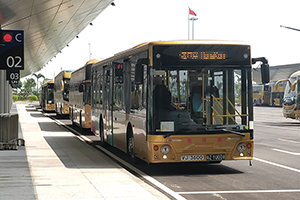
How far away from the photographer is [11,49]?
44.2 ft

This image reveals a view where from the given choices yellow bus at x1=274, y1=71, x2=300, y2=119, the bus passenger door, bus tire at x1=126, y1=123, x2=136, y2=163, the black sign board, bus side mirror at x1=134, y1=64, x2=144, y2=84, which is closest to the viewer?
bus side mirror at x1=134, y1=64, x2=144, y2=84

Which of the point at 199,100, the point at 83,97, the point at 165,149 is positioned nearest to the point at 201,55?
Answer: the point at 199,100

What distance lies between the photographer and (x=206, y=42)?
12.5 meters

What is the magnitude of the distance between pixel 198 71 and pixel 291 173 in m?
2.95

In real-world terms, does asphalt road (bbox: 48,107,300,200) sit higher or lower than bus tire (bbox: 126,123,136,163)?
lower

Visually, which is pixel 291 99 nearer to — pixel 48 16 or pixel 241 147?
pixel 48 16

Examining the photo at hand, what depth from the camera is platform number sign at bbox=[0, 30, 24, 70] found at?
43.9 ft

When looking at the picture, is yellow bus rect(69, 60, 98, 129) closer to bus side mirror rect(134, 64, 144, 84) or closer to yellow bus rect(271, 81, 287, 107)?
bus side mirror rect(134, 64, 144, 84)

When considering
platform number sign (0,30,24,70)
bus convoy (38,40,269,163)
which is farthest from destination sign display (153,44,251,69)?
platform number sign (0,30,24,70)

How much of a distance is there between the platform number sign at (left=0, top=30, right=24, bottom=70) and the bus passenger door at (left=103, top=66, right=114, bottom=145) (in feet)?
13.0

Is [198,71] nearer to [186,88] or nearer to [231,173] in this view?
[186,88]

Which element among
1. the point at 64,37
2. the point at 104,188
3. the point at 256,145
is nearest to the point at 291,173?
the point at 104,188

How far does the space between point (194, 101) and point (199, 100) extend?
113 millimetres

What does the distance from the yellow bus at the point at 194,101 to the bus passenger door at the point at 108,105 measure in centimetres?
442
